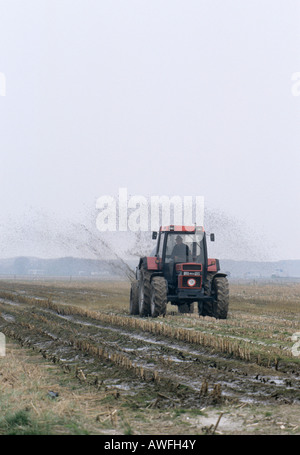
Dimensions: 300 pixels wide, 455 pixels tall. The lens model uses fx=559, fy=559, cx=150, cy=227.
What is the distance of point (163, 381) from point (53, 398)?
6.83 feet

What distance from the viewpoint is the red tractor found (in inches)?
748

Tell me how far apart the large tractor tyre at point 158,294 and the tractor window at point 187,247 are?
1.22 metres

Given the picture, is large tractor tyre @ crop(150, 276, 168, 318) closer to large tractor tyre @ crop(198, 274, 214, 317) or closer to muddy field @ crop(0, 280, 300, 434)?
muddy field @ crop(0, 280, 300, 434)

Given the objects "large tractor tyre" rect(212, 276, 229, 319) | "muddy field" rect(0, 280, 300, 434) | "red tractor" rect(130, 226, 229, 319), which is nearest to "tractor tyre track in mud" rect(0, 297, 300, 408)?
"muddy field" rect(0, 280, 300, 434)

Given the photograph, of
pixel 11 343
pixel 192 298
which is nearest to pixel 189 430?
pixel 11 343

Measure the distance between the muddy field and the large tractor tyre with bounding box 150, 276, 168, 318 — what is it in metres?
0.56

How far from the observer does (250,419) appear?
7.01m

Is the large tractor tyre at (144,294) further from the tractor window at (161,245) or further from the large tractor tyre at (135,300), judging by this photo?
the tractor window at (161,245)

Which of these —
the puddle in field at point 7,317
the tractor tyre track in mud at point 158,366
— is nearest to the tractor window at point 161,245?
the tractor tyre track in mud at point 158,366

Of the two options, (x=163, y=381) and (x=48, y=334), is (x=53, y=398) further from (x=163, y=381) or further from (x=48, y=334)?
(x=48, y=334)

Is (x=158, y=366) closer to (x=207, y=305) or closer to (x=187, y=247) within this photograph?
(x=187, y=247)

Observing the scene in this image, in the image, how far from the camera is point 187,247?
65.0ft

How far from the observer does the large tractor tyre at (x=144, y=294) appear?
19.7 metres

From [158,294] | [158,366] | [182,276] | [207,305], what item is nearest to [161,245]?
[182,276]
